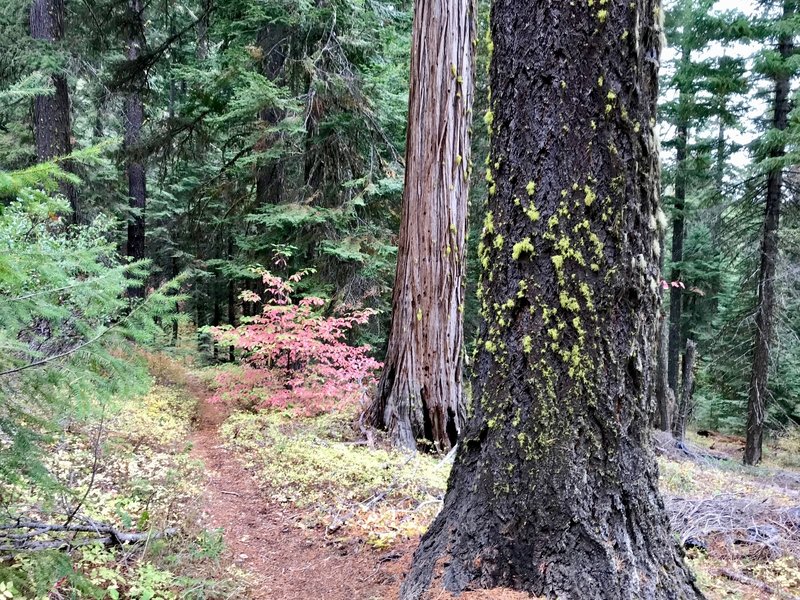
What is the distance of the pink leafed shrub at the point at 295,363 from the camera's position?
719 cm

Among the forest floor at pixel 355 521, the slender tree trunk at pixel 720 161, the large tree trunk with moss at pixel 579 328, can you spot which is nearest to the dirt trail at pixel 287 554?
the forest floor at pixel 355 521

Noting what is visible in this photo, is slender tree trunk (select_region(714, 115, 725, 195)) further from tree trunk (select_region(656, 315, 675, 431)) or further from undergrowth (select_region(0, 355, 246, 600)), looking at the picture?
undergrowth (select_region(0, 355, 246, 600))

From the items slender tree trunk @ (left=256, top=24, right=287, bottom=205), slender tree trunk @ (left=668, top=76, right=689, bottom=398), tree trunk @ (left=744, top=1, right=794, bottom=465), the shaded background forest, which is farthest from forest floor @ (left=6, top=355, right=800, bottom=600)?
slender tree trunk @ (left=668, top=76, right=689, bottom=398)

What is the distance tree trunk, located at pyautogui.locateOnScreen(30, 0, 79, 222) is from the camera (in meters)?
9.25

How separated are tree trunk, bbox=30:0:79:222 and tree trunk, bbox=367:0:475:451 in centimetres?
753

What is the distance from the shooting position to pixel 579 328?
2.01 meters

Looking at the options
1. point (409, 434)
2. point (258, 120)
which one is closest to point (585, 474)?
point (409, 434)

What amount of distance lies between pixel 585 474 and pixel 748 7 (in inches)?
510

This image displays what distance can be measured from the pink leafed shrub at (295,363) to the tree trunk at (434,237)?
4.76 ft

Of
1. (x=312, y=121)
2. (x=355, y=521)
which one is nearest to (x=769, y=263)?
(x=312, y=121)

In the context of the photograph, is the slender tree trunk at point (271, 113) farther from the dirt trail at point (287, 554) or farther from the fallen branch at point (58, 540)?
the fallen branch at point (58, 540)

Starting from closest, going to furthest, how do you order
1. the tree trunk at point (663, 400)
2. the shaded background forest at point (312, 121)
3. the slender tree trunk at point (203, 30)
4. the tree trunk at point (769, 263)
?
the shaded background forest at point (312, 121)
the slender tree trunk at point (203, 30)
the tree trunk at point (769, 263)
the tree trunk at point (663, 400)

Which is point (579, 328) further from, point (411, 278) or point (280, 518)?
point (411, 278)

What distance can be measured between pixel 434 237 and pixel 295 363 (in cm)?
396
